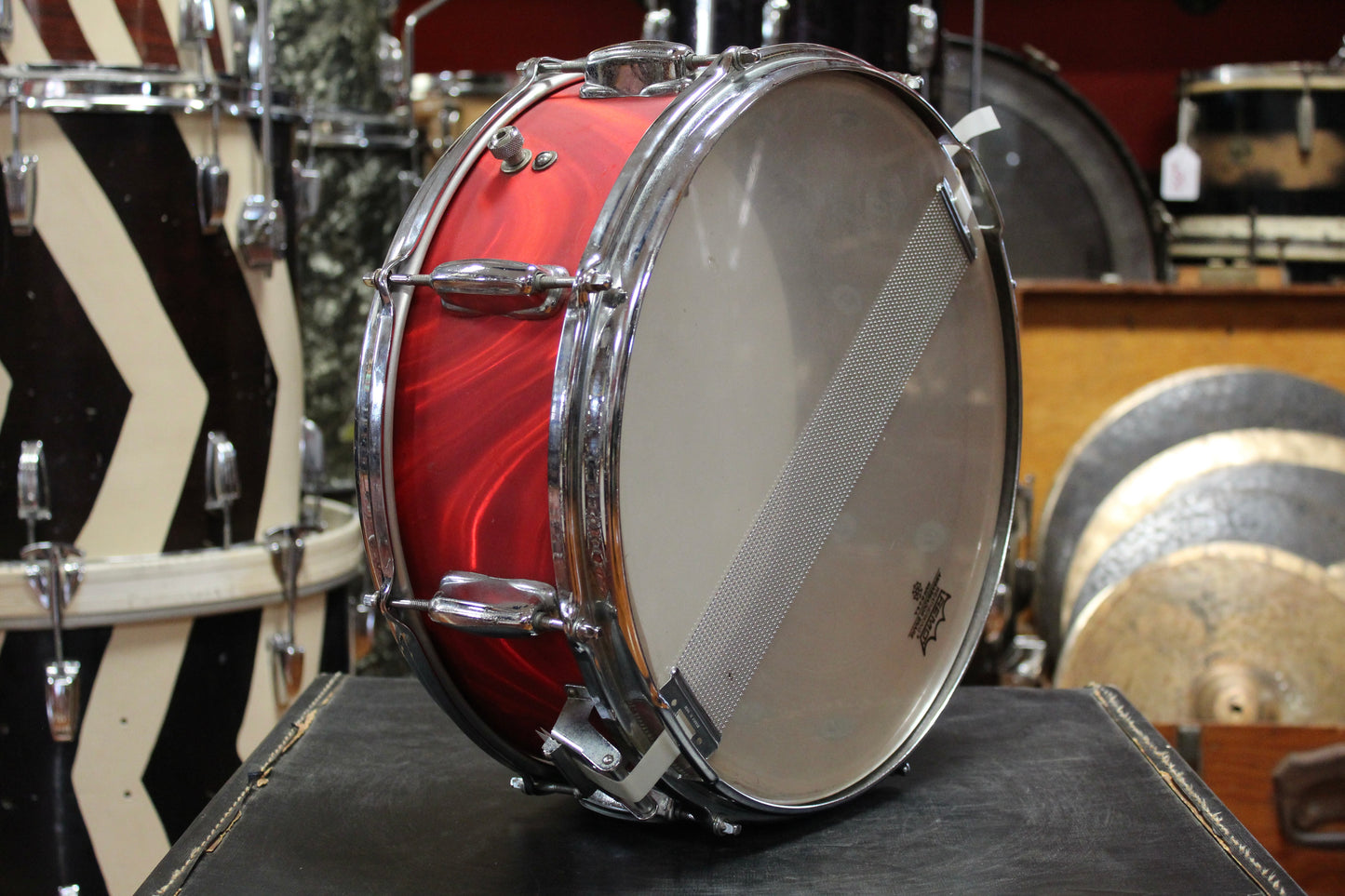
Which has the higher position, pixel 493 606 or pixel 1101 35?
pixel 1101 35

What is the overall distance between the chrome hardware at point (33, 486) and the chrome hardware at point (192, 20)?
470 millimetres

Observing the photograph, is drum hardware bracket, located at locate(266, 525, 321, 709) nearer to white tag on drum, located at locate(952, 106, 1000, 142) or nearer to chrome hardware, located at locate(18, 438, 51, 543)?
chrome hardware, located at locate(18, 438, 51, 543)

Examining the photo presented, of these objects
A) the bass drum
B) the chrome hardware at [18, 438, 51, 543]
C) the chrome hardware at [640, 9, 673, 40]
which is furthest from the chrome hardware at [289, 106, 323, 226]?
the bass drum

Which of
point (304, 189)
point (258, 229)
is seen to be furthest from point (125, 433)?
point (304, 189)

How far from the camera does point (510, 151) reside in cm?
96

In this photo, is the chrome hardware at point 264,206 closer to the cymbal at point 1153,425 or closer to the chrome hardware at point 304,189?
the chrome hardware at point 304,189

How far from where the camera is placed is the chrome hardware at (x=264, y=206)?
4.77 feet

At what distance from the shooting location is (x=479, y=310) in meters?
0.92

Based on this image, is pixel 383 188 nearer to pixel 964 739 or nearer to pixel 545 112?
pixel 545 112

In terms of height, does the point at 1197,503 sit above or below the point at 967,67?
below

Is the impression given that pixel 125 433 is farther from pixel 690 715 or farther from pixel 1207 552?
pixel 1207 552

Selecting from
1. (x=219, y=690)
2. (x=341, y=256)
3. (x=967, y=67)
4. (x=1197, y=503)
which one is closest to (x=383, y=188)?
(x=341, y=256)

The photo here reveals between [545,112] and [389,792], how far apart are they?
592mm

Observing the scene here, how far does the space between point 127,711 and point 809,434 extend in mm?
868
